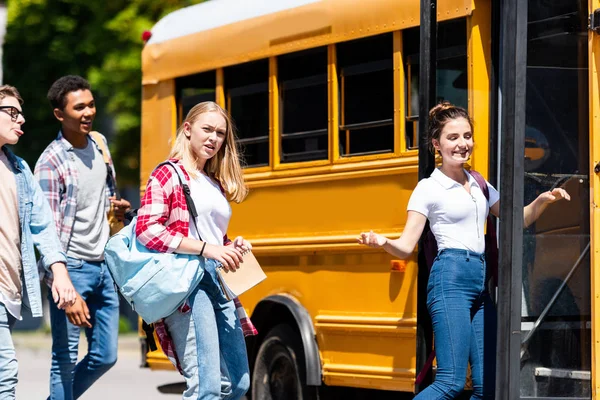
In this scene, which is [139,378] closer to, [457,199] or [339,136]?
[339,136]

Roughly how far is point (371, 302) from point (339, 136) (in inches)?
39.7

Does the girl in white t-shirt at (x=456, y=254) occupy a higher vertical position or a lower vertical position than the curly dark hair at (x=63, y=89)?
lower

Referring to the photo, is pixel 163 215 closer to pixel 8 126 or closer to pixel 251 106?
pixel 8 126

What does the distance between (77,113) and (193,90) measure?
202 centimetres

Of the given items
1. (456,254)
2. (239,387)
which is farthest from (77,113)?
(456,254)

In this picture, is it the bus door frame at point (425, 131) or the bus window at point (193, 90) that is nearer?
the bus door frame at point (425, 131)

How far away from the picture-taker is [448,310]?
6.23 meters

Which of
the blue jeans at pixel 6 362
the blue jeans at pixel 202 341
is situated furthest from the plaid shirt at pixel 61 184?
the blue jeans at pixel 202 341

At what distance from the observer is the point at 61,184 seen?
7305 millimetres

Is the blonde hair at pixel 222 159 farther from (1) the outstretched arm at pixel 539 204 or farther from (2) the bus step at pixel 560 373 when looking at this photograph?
(2) the bus step at pixel 560 373

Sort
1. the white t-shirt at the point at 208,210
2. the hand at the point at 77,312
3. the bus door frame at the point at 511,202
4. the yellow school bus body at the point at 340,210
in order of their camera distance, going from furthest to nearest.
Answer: the yellow school bus body at the point at 340,210, the hand at the point at 77,312, the bus door frame at the point at 511,202, the white t-shirt at the point at 208,210

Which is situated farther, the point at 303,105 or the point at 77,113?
the point at 303,105

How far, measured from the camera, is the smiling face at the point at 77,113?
24.3 feet

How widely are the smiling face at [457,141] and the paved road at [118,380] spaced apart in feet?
13.4
